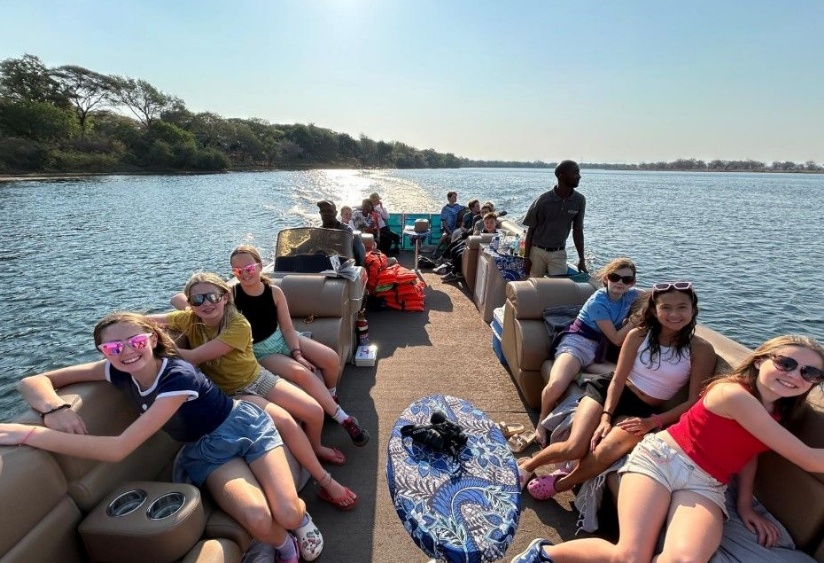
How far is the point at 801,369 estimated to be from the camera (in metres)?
1.53

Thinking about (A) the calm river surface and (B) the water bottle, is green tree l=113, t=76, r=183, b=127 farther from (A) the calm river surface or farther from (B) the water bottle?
(B) the water bottle

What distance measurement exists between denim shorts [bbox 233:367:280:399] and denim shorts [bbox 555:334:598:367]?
1.82m

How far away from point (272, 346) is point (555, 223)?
114 inches

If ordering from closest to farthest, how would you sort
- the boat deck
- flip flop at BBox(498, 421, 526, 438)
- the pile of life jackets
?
the boat deck
flip flop at BBox(498, 421, 526, 438)
the pile of life jackets

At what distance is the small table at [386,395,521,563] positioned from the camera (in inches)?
53.4

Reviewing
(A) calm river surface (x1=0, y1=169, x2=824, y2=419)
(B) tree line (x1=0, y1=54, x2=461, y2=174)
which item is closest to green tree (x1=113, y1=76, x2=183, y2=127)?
(B) tree line (x1=0, y1=54, x2=461, y2=174)

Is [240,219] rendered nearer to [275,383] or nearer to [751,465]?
[275,383]

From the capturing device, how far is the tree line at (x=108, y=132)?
1442 inches

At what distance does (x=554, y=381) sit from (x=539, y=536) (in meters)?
0.86

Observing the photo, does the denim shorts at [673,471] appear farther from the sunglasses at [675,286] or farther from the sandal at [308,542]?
the sandal at [308,542]

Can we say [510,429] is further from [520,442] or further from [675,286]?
[675,286]

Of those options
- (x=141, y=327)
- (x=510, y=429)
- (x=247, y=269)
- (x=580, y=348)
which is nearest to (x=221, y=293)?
(x=247, y=269)

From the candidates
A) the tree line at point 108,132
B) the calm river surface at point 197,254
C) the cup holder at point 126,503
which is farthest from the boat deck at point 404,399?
the tree line at point 108,132

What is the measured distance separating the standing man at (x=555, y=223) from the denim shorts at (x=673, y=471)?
2.55m
